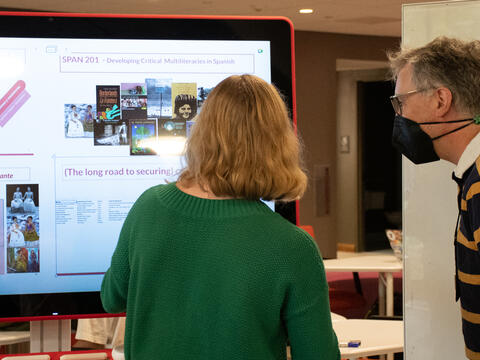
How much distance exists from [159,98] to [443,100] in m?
0.73

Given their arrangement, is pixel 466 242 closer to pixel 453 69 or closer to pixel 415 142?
pixel 415 142

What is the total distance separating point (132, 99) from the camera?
1.48m

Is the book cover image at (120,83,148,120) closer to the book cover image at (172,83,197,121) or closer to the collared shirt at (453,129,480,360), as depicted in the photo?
the book cover image at (172,83,197,121)

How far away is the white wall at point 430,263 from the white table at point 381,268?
267 centimetres

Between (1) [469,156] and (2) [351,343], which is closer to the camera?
(1) [469,156]

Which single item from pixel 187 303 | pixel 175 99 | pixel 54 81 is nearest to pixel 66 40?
pixel 54 81

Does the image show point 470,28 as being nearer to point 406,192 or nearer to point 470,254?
point 406,192

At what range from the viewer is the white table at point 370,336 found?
195 centimetres

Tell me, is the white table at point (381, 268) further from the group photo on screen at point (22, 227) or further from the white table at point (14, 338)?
the group photo on screen at point (22, 227)

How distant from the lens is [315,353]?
3.47ft

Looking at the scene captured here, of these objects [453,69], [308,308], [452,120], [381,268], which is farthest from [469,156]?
[381,268]

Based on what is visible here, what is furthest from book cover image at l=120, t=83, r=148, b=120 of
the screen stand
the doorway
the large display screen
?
the doorway

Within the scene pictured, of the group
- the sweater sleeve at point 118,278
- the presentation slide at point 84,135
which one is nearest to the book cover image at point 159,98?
the presentation slide at point 84,135

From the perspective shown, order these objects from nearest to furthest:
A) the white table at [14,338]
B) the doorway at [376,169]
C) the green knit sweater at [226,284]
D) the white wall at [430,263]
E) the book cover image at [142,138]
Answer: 1. the green knit sweater at [226,284]
2. the book cover image at [142,138]
3. the white wall at [430,263]
4. the white table at [14,338]
5. the doorway at [376,169]
